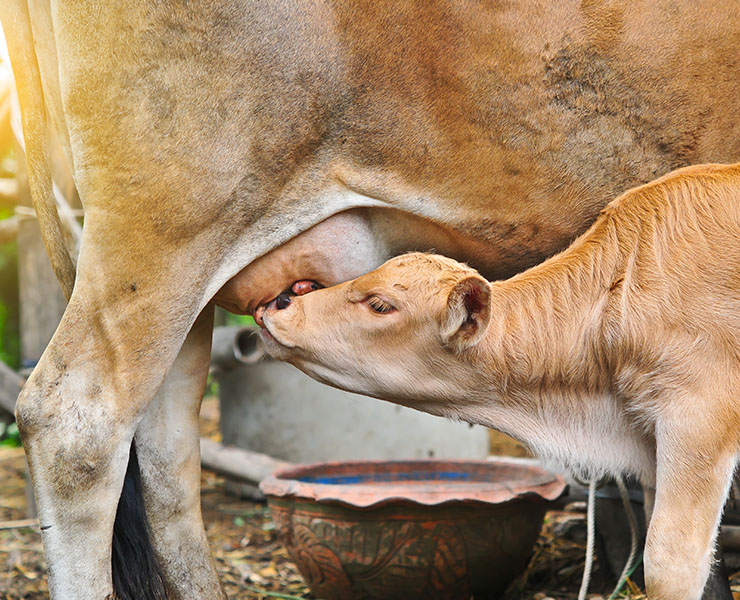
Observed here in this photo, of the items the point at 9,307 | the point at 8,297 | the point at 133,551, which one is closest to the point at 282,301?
the point at 133,551

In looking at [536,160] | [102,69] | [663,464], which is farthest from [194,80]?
[663,464]

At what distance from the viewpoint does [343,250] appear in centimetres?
368

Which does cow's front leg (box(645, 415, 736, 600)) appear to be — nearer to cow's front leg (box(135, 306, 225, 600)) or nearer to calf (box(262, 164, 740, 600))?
calf (box(262, 164, 740, 600))

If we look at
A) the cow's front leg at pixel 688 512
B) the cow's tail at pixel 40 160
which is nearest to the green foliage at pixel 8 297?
the cow's tail at pixel 40 160

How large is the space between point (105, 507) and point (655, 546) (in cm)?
182

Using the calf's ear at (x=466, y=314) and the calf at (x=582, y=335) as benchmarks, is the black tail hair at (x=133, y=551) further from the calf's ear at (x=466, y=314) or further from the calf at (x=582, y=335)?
the calf's ear at (x=466, y=314)

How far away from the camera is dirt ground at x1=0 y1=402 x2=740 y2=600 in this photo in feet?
15.0

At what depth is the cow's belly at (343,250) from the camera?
3.60 m

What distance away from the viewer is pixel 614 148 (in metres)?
3.68

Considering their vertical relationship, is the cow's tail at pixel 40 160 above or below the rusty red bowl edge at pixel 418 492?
above

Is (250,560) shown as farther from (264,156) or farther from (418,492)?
(264,156)

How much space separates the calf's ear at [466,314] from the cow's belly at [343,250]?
512 mm

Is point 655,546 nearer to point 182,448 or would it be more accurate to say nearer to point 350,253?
point 350,253

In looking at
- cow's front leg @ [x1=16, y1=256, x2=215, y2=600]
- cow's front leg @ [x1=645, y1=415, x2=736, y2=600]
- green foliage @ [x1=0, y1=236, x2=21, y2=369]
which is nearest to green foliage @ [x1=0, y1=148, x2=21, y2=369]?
green foliage @ [x1=0, y1=236, x2=21, y2=369]
